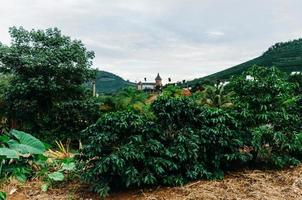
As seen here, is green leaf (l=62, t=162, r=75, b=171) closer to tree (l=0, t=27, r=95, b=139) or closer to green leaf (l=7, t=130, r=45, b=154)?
green leaf (l=7, t=130, r=45, b=154)

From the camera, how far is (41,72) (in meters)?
10.3

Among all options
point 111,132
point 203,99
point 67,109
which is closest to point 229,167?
point 111,132

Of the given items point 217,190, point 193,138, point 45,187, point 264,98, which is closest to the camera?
point 217,190

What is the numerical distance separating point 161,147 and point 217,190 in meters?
0.86

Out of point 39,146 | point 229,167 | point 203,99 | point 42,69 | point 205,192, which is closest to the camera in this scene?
point 205,192

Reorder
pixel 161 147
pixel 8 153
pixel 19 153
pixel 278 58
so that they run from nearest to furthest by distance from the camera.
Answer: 1. pixel 8 153
2. pixel 161 147
3. pixel 19 153
4. pixel 278 58

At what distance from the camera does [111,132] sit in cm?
526

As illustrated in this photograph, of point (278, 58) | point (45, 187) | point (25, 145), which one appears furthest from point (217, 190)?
point (278, 58)

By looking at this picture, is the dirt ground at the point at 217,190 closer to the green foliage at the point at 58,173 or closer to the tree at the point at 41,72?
the green foliage at the point at 58,173

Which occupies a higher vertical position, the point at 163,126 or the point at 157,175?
the point at 163,126

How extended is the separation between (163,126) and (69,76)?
5534mm

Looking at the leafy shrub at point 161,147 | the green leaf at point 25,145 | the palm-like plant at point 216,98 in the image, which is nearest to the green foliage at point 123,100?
the palm-like plant at point 216,98

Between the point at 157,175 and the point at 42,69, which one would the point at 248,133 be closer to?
the point at 157,175

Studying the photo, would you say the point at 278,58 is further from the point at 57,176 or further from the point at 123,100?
the point at 57,176
